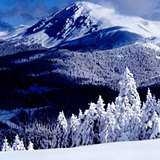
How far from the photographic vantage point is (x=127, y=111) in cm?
2952

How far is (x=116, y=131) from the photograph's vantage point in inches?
1187

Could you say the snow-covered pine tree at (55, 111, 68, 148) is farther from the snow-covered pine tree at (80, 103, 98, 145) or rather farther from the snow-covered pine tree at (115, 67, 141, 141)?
the snow-covered pine tree at (115, 67, 141, 141)

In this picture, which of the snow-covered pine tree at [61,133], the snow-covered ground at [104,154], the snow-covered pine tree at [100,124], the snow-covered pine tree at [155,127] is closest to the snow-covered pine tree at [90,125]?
the snow-covered pine tree at [100,124]

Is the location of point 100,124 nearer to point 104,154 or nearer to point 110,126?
point 110,126

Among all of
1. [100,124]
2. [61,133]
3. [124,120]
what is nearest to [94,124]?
[100,124]

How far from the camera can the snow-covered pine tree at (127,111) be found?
28.3 metres

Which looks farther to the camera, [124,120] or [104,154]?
[124,120]

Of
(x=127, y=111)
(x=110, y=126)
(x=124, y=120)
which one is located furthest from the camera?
(x=110, y=126)

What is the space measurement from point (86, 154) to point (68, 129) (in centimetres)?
3780

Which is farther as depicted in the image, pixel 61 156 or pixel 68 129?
pixel 68 129

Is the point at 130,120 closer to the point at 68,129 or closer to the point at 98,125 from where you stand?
the point at 98,125

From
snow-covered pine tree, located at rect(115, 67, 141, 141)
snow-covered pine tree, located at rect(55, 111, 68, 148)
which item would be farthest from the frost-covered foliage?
snow-covered pine tree, located at rect(55, 111, 68, 148)

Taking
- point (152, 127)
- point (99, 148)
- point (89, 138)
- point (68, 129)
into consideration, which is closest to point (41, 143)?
point (68, 129)

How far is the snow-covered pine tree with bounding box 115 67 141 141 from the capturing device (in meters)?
28.3
